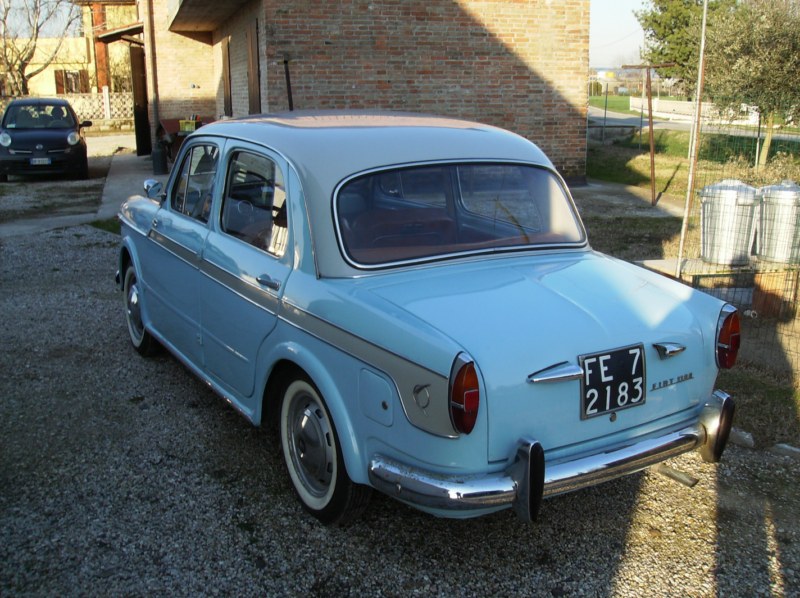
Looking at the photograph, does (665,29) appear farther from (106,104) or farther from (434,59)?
(434,59)

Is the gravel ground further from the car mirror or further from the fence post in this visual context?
the fence post

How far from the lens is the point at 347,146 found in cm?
398

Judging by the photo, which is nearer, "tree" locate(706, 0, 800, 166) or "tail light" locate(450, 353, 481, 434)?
"tail light" locate(450, 353, 481, 434)

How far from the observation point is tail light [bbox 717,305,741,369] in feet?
11.7

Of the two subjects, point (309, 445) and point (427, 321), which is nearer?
point (427, 321)

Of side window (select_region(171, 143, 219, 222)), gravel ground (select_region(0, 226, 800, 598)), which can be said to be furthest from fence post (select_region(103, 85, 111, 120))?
gravel ground (select_region(0, 226, 800, 598))

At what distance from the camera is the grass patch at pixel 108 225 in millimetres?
11408

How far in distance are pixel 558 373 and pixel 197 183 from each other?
8.88ft

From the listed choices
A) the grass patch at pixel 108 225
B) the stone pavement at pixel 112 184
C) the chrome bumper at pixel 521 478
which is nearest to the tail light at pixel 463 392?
the chrome bumper at pixel 521 478

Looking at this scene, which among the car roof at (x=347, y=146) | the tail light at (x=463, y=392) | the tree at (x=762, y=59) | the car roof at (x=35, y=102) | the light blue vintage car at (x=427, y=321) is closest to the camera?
the tail light at (x=463, y=392)

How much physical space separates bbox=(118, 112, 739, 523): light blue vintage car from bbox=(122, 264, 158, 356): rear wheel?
3.29 feet

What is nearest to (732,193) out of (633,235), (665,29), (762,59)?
(633,235)

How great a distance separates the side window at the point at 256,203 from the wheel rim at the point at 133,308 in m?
1.75

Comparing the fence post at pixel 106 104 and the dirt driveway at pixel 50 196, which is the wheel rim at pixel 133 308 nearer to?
the dirt driveway at pixel 50 196
